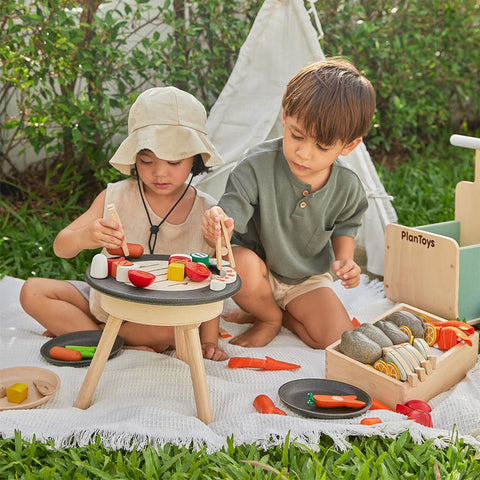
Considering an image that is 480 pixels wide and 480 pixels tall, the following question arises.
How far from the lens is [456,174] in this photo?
3.52 meters

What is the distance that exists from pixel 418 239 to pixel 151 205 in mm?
829

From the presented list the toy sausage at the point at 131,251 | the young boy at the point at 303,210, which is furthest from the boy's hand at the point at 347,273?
the toy sausage at the point at 131,251

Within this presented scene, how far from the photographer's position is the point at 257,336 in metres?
1.93

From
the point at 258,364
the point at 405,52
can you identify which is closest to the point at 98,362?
the point at 258,364

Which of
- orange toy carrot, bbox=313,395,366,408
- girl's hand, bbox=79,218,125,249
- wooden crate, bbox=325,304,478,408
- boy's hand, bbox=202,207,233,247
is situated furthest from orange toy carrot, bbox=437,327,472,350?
girl's hand, bbox=79,218,125,249

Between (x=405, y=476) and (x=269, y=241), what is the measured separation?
83cm

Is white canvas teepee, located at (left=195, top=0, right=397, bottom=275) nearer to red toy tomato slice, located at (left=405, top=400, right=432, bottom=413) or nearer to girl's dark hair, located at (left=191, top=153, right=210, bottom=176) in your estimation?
girl's dark hair, located at (left=191, top=153, right=210, bottom=176)

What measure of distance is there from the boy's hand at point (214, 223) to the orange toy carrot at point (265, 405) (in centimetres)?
38

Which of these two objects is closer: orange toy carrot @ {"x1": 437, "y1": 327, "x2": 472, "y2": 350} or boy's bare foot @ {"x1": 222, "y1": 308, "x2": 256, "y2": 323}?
orange toy carrot @ {"x1": 437, "y1": 327, "x2": 472, "y2": 350}

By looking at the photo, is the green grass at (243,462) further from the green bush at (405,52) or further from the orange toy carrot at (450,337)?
the green bush at (405,52)

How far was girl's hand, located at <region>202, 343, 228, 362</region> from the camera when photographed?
70.7 inches

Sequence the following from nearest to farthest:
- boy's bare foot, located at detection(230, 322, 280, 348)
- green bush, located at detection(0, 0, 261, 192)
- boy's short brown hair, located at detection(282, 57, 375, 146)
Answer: boy's short brown hair, located at detection(282, 57, 375, 146) → boy's bare foot, located at detection(230, 322, 280, 348) → green bush, located at detection(0, 0, 261, 192)

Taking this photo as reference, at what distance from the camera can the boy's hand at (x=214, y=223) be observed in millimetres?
1523

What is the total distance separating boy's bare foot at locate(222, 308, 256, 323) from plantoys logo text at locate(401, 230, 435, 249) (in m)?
0.54
